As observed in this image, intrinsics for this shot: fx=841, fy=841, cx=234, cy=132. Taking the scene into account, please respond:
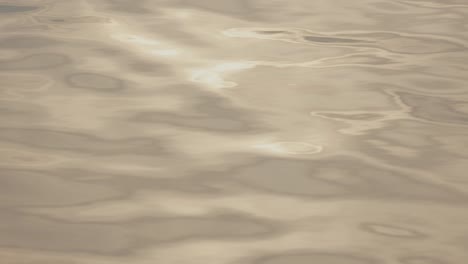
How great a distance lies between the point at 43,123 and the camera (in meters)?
1.24

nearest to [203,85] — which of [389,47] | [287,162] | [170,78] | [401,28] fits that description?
[170,78]

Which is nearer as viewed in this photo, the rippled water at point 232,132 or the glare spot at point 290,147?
the rippled water at point 232,132

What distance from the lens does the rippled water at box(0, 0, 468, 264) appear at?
3.09 feet

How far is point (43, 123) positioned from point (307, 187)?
1.37 ft

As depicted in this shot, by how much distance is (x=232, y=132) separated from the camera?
1225mm

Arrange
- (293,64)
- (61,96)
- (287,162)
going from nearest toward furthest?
(287,162)
(61,96)
(293,64)

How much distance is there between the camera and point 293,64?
1502 millimetres

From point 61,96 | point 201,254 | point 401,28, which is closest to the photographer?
point 201,254

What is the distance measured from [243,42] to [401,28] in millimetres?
351

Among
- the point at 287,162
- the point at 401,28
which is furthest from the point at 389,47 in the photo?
the point at 287,162

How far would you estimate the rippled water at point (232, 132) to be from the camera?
0.94 meters

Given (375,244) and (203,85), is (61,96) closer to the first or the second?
(203,85)

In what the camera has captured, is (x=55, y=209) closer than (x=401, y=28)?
Yes

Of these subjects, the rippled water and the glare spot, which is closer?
the rippled water
